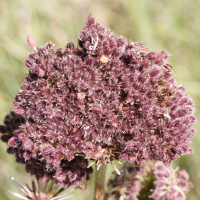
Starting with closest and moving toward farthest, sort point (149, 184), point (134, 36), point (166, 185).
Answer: point (166, 185) < point (149, 184) < point (134, 36)

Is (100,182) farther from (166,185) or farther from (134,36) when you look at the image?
(134,36)

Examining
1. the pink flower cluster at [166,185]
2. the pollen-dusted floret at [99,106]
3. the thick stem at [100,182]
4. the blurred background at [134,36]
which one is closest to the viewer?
the pollen-dusted floret at [99,106]

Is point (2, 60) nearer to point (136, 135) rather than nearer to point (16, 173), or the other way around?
point (16, 173)

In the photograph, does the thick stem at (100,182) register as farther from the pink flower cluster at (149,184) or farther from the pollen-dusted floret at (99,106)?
the pollen-dusted floret at (99,106)

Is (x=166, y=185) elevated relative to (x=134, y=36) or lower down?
lower down

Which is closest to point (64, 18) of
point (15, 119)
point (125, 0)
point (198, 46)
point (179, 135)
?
point (125, 0)

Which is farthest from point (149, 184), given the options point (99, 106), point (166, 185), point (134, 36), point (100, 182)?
point (134, 36)

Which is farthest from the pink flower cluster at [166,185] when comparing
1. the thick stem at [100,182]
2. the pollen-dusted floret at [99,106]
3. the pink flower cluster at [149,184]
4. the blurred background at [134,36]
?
the blurred background at [134,36]
